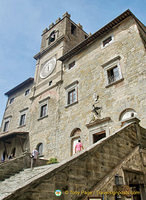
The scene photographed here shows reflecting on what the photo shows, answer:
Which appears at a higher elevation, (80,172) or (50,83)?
(50,83)

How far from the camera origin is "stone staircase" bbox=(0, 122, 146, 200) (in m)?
2.88

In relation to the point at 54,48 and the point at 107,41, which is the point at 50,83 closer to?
the point at 54,48

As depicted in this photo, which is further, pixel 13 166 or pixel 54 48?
pixel 54 48

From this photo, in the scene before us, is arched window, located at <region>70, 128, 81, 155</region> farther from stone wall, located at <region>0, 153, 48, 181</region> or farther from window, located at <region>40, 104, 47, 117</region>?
window, located at <region>40, 104, 47, 117</region>

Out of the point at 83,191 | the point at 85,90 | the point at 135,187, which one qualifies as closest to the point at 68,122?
the point at 85,90

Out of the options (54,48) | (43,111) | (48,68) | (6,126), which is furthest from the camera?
(6,126)

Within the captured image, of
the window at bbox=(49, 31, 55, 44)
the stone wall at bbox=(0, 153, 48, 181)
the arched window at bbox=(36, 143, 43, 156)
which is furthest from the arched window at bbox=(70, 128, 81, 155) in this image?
the window at bbox=(49, 31, 55, 44)

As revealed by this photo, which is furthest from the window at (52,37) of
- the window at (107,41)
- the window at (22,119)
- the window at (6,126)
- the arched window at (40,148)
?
the arched window at (40,148)

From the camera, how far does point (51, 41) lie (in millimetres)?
20062

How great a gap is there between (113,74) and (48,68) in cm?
833

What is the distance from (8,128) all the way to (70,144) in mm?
11015

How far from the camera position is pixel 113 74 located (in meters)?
10.7

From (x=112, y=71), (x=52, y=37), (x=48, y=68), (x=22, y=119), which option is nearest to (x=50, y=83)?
(x=48, y=68)

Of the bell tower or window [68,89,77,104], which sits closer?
window [68,89,77,104]
